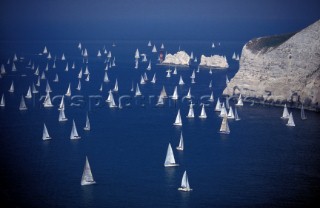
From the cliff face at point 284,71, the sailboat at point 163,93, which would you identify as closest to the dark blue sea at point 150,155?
the sailboat at point 163,93

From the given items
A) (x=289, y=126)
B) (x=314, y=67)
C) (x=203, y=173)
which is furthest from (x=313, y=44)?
(x=203, y=173)

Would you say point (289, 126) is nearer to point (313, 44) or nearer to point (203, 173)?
point (313, 44)

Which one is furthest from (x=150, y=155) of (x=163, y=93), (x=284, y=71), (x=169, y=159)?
(x=284, y=71)

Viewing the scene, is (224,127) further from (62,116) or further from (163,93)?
(163,93)

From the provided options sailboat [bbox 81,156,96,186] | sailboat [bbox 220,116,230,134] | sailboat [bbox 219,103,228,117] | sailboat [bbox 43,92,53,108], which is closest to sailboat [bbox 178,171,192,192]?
sailboat [bbox 81,156,96,186]

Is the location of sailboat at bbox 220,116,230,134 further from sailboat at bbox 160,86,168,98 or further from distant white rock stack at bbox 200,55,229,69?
distant white rock stack at bbox 200,55,229,69

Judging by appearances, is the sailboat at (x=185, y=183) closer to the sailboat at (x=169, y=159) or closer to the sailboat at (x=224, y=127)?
the sailboat at (x=169, y=159)
